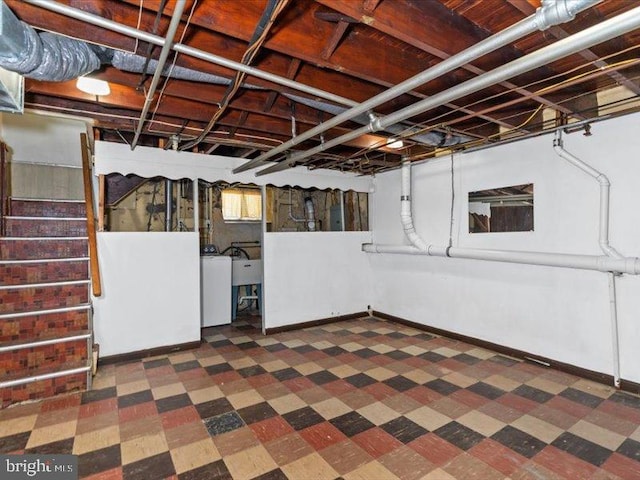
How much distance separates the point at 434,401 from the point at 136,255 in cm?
340

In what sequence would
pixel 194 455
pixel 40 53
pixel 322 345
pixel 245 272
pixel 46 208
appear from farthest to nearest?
pixel 245 272 < pixel 322 345 < pixel 46 208 < pixel 194 455 < pixel 40 53

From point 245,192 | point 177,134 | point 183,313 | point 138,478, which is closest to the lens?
point 138,478

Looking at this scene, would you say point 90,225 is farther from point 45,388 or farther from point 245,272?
point 245,272

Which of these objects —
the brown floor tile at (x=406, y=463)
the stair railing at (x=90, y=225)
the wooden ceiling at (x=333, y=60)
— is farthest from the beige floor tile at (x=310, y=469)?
the wooden ceiling at (x=333, y=60)

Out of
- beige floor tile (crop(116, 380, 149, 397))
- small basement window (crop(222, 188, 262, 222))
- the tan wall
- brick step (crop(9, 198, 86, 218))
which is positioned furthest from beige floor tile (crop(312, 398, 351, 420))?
small basement window (crop(222, 188, 262, 222))

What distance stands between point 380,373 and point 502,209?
89.3 inches

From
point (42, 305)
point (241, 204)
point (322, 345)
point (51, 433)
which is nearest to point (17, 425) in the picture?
point (51, 433)

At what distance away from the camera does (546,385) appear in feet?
9.98

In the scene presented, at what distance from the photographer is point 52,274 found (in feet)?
10.0

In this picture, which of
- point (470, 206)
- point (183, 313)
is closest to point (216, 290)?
point (183, 313)

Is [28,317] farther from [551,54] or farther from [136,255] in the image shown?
[551,54]

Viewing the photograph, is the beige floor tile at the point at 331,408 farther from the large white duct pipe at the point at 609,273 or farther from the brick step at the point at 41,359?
the large white duct pipe at the point at 609,273

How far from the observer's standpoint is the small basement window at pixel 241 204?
19.6 ft

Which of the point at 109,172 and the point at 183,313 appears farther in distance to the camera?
the point at 183,313
